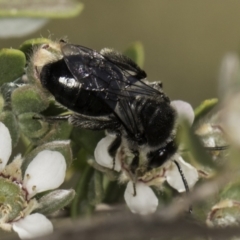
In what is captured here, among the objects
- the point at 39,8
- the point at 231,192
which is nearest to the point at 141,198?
the point at 231,192

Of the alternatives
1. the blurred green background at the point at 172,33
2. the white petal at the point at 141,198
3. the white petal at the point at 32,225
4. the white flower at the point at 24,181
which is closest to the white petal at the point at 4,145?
the white flower at the point at 24,181

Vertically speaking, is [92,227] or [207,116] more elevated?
[92,227]

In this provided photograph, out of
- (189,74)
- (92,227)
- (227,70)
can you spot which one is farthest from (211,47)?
(92,227)

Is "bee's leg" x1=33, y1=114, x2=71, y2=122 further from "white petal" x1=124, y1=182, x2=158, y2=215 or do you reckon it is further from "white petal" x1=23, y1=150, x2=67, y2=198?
"white petal" x1=124, y1=182, x2=158, y2=215

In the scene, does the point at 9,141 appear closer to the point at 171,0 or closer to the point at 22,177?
the point at 22,177

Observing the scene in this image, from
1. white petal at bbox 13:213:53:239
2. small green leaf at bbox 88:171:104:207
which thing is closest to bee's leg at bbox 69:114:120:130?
small green leaf at bbox 88:171:104:207

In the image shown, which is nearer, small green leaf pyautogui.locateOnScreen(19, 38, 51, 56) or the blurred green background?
small green leaf pyautogui.locateOnScreen(19, 38, 51, 56)

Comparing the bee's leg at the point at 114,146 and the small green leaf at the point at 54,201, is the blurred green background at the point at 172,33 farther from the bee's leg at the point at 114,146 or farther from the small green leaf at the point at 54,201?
the small green leaf at the point at 54,201
